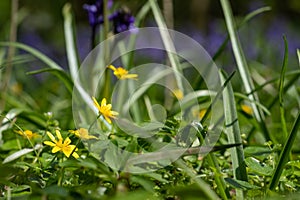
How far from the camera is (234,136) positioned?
960 mm

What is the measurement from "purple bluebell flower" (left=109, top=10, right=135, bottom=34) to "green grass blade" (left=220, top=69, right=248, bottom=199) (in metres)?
0.63

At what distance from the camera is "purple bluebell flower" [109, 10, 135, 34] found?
158 centimetres

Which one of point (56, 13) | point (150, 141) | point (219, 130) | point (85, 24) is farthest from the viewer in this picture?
point (85, 24)

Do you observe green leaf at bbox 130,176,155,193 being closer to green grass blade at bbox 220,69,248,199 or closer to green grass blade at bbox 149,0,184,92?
green grass blade at bbox 220,69,248,199

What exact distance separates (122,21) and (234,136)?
74 centimetres

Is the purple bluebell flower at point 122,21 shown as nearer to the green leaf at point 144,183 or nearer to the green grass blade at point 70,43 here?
the green grass blade at point 70,43

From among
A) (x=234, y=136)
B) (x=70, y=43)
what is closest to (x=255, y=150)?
(x=234, y=136)

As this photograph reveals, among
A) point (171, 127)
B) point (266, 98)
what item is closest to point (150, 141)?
point (171, 127)

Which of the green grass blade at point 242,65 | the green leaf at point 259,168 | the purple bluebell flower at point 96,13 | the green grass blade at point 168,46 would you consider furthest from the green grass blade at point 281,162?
the purple bluebell flower at point 96,13

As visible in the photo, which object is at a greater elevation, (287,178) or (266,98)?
(287,178)

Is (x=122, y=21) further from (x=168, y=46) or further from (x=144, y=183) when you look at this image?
(x=144, y=183)

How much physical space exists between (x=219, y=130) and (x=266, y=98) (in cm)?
112

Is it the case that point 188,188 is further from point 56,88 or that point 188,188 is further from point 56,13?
point 56,13

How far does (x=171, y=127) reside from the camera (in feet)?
2.98
